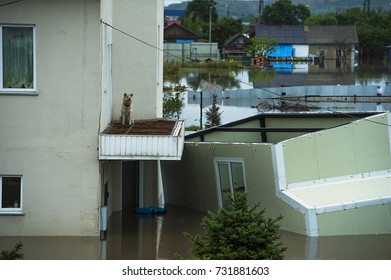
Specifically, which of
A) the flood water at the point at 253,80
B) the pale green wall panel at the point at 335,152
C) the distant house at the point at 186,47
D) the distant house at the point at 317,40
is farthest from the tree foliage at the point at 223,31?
the pale green wall panel at the point at 335,152

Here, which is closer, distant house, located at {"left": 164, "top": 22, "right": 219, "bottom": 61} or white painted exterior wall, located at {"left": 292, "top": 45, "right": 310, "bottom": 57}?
distant house, located at {"left": 164, "top": 22, "right": 219, "bottom": 61}

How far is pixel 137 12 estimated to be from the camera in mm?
22328

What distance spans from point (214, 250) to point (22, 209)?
487cm

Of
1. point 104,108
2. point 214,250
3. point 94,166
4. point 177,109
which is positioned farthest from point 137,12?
point 177,109

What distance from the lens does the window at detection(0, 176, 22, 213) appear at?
17922 millimetres

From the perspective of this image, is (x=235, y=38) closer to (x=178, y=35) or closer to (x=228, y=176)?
(x=178, y=35)

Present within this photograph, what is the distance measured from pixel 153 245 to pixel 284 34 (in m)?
106

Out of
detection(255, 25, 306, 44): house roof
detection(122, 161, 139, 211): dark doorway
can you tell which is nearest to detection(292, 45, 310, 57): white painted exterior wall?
detection(255, 25, 306, 44): house roof

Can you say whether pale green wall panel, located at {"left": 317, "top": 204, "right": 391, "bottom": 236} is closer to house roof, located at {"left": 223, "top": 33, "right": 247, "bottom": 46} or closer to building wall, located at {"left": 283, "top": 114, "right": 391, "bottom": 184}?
building wall, located at {"left": 283, "top": 114, "right": 391, "bottom": 184}

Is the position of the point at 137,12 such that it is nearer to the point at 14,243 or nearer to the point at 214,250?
the point at 14,243

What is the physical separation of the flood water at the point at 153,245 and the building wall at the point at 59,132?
0.34 metres

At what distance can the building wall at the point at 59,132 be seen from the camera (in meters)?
17.8

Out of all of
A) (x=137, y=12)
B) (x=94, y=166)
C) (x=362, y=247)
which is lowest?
(x=362, y=247)

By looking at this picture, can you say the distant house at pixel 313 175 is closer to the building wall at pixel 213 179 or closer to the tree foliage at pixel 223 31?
the building wall at pixel 213 179
